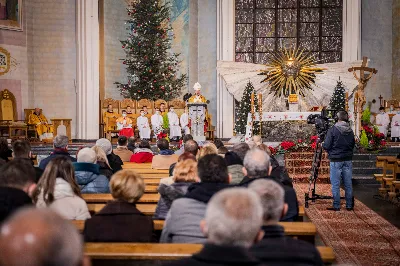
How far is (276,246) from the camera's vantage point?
244cm

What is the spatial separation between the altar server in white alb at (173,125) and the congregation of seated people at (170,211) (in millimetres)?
12725

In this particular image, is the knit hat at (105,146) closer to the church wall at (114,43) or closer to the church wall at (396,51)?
the church wall at (114,43)

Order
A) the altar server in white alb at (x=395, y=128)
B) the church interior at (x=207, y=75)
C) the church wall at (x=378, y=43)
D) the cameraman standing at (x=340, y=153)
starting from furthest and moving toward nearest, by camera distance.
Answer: the church wall at (x=378, y=43), the altar server in white alb at (x=395, y=128), the church interior at (x=207, y=75), the cameraman standing at (x=340, y=153)

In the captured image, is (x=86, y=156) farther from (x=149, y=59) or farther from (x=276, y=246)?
(x=149, y=59)

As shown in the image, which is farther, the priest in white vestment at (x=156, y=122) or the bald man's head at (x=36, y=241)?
the priest in white vestment at (x=156, y=122)

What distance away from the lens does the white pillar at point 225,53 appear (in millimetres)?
20812

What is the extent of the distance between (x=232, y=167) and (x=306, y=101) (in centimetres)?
1542

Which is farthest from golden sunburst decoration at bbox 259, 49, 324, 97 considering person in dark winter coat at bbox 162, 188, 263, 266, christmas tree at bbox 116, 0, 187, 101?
person in dark winter coat at bbox 162, 188, 263, 266

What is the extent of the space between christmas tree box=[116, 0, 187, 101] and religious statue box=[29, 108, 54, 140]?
3.91m

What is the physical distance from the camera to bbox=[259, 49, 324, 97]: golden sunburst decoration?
2058 centimetres

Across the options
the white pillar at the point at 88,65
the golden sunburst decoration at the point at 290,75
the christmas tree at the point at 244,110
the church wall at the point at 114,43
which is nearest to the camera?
the christmas tree at the point at 244,110

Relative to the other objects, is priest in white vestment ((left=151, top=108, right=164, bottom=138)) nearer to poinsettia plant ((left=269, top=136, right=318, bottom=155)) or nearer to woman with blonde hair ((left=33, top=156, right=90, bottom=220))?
poinsettia plant ((left=269, top=136, right=318, bottom=155))

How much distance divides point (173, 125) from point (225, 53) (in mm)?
3897

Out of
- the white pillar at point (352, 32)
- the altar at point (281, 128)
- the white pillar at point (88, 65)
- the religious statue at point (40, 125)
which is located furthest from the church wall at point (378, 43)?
the religious statue at point (40, 125)
